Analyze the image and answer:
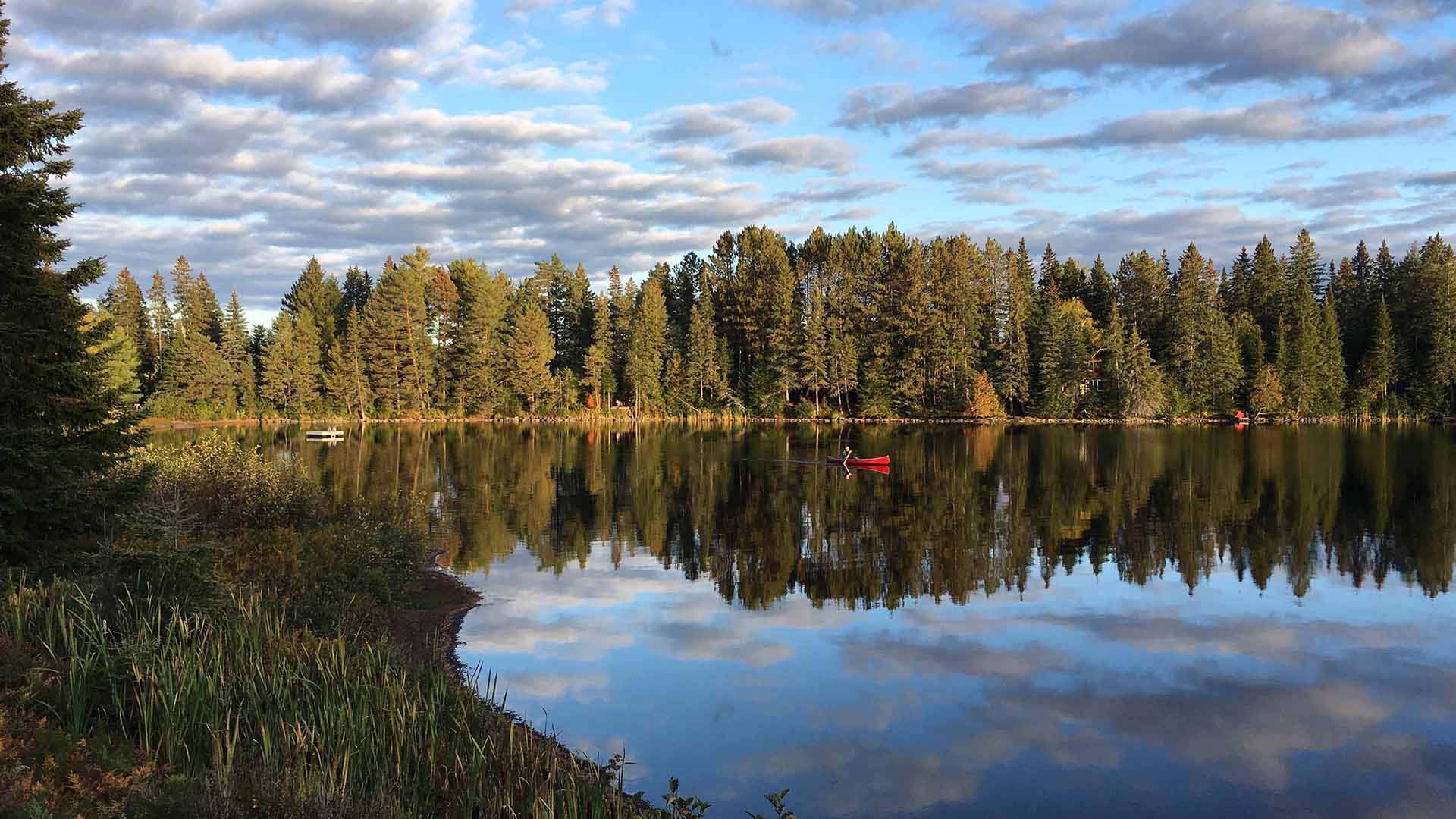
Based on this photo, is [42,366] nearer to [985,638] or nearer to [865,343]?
[985,638]

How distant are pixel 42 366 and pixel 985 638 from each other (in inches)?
761

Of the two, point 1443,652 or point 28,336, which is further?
point 1443,652

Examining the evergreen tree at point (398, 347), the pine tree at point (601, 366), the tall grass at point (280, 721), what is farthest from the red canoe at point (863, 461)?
the evergreen tree at point (398, 347)

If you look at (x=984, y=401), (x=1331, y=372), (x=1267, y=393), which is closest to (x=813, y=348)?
(x=984, y=401)

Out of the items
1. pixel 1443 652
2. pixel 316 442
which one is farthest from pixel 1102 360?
pixel 1443 652

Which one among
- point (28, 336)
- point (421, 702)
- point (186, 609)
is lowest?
point (421, 702)

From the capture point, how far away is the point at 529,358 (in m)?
109

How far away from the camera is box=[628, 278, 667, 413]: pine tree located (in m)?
111

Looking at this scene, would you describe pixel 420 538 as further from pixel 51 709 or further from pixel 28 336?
pixel 51 709

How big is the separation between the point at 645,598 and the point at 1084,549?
15.3m

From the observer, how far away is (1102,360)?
108812 millimetres

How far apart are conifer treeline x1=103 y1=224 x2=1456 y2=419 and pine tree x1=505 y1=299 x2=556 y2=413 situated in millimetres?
333

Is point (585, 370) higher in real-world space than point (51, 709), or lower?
higher

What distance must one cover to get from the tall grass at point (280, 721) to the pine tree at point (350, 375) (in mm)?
98261
